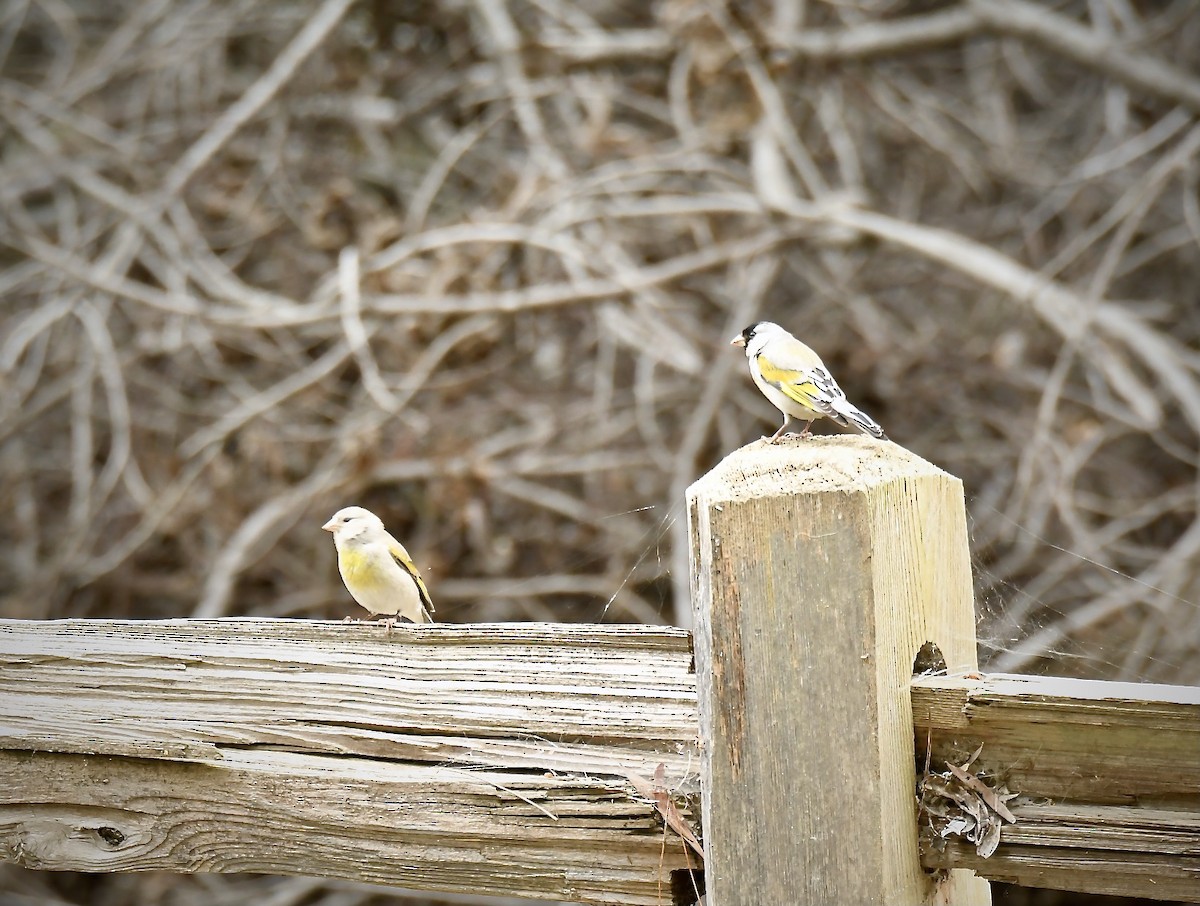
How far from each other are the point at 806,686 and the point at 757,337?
43.3 inches

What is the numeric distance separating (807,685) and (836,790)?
9 cm

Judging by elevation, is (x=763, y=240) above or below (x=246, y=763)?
above

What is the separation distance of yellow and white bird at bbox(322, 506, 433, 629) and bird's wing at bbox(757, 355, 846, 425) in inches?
30.6

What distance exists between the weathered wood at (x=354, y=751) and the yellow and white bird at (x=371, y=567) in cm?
78

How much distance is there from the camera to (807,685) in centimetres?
104

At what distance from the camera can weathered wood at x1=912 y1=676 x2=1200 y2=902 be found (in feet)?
3.22

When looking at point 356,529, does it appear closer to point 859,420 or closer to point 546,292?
point 859,420

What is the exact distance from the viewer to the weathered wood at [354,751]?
4.09ft

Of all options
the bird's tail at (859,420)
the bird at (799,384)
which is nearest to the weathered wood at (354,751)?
the bird's tail at (859,420)

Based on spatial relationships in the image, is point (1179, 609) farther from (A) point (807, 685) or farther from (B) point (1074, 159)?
(B) point (1074, 159)

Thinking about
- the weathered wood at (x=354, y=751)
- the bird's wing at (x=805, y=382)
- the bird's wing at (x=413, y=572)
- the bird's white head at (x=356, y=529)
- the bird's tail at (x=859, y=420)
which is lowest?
the weathered wood at (x=354, y=751)

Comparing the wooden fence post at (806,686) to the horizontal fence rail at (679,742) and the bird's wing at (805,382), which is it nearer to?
the horizontal fence rail at (679,742)

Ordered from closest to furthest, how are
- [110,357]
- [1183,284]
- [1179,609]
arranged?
[1179,609], [110,357], [1183,284]

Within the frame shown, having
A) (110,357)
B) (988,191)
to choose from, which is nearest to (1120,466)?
(988,191)
